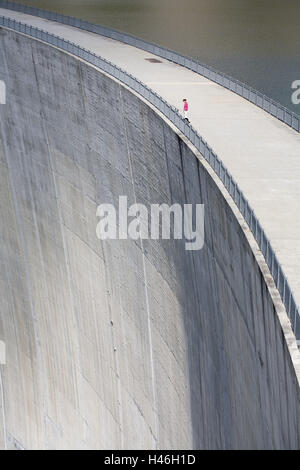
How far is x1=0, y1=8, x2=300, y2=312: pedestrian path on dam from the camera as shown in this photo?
44.2 feet

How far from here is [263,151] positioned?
17906 mm

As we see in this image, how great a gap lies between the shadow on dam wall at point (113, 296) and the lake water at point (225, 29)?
861 centimetres

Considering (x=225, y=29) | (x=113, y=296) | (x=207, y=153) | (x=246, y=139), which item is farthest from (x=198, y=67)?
(x=225, y=29)

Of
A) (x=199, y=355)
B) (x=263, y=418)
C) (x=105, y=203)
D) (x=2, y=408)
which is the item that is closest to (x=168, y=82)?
(x=105, y=203)

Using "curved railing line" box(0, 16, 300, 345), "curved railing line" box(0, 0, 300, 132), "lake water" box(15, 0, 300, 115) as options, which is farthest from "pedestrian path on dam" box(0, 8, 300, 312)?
"lake water" box(15, 0, 300, 115)

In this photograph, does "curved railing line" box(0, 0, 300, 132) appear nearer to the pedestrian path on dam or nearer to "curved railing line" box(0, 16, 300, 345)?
the pedestrian path on dam

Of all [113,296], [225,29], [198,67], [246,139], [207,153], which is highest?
[225,29]

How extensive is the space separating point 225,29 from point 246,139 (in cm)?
2057

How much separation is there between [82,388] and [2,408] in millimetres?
6662

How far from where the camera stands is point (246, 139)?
746 inches

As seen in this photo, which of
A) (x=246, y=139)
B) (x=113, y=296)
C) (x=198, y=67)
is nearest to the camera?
(x=246, y=139)

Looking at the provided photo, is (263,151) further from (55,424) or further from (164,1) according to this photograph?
(164,1)

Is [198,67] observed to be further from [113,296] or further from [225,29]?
[225,29]

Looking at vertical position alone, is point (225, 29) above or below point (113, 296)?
above
